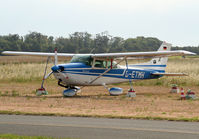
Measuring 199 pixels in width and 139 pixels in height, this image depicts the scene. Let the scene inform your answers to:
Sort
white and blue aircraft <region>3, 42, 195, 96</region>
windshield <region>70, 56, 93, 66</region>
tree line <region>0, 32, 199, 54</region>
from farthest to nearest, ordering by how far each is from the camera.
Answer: tree line <region>0, 32, 199, 54</region> < windshield <region>70, 56, 93, 66</region> < white and blue aircraft <region>3, 42, 195, 96</region>

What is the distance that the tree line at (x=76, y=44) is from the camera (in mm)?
67931

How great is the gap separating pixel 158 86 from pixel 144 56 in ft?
23.5

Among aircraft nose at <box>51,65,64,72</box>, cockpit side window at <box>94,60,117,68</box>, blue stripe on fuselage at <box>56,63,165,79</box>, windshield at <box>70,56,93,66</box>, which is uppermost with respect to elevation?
windshield at <box>70,56,93,66</box>

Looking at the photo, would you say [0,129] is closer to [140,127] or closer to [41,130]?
[41,130]

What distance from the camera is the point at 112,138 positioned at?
26.7ft

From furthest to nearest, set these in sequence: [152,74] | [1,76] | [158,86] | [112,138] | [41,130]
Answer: [1,76] → [158,86] → [152,74] → [41,130] → [112,138]

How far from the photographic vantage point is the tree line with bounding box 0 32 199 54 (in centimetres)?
6793

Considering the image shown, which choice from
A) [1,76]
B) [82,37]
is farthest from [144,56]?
[82,37]

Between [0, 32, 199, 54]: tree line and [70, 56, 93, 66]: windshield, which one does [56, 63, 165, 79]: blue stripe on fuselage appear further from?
[0, 32, 199, 54]: tree line

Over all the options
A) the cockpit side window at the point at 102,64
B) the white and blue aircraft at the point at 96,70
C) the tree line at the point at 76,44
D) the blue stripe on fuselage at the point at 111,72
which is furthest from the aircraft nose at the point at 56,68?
the tree line at the point at 76,44

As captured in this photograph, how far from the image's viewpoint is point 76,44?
230ft

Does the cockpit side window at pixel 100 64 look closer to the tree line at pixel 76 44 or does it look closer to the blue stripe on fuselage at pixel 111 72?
the blue stripe on fuselage at pixel 111 72

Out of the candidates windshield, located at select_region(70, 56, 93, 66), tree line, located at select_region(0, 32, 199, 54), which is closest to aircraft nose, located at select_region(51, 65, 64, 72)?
windshield, located at select_region(70, 56, 93, 66)

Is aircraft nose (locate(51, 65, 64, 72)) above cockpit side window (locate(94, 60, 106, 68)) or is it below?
below
